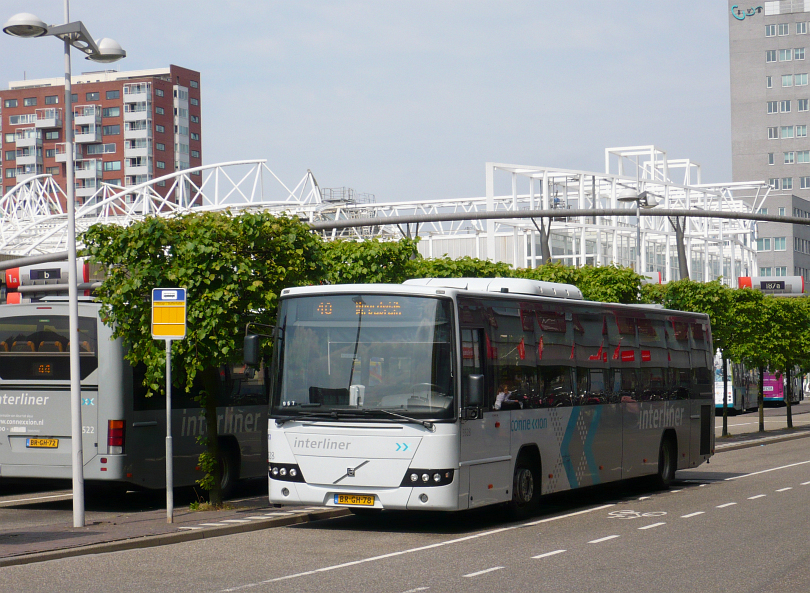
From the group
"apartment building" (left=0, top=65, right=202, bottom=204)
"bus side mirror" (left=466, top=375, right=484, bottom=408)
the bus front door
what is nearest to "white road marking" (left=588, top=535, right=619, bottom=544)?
the bus front door

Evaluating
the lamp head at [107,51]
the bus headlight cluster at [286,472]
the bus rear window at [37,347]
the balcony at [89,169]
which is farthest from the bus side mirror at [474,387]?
the balcony at [89,169]

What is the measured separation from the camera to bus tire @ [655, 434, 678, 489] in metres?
19.0

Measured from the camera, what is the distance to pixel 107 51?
1393 cm

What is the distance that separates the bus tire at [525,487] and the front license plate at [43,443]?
5997 millimetres

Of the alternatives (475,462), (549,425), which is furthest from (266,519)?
(549,425)

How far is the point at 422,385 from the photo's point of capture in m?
12.8

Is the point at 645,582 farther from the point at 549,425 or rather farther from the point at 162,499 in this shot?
the point at 162,499

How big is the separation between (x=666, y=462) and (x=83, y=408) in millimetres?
9613

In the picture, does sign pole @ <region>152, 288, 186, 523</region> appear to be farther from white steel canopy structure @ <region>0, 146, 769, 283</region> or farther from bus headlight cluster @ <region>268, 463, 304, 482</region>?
white steel canopy structure @ <region>0, 146, 769, 283</region>

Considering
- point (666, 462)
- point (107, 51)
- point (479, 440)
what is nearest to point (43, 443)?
point (107, 51)

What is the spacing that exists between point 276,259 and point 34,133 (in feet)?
398

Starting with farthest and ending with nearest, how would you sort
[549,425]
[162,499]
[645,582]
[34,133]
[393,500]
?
[34,133], [162,499], [549,425], [393,500], [645,582]

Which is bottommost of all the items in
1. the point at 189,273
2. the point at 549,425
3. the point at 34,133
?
the point at 549,425

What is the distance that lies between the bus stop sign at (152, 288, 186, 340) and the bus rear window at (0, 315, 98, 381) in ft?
7.13
